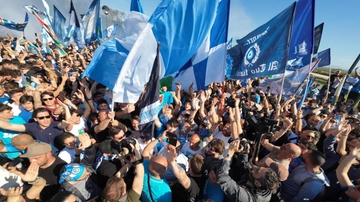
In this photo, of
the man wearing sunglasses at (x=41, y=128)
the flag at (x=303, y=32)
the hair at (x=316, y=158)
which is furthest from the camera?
the flag at (x=303, y=32)

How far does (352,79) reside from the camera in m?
9.23

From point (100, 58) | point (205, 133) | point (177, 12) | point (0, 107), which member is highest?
point (177, 12)

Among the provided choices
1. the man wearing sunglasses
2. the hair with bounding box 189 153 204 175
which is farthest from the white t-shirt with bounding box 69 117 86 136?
the hair with bounding box 189 153 204 175

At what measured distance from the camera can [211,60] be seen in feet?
14.3

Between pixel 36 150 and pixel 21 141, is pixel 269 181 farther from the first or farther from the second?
pixel 21 141

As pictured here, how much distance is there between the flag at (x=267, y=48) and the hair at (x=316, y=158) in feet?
6.85

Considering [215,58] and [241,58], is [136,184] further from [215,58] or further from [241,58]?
[241,58]

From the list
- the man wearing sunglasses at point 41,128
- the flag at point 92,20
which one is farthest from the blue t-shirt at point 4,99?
the flag at point 92,20

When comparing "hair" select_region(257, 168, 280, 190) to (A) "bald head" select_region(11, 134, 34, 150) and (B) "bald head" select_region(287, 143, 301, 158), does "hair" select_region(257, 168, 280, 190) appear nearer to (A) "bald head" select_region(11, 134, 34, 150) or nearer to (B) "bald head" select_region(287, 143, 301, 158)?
(B) "bald head" select_region(287, 143, 301, 158)

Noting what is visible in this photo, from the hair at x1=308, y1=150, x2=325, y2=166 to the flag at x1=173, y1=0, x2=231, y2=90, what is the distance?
7.11ft

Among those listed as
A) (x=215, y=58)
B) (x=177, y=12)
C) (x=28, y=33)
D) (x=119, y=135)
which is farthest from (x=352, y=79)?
(x=28, y=33)

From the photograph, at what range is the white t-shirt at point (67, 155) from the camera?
269cm

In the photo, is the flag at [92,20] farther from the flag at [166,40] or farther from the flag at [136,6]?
the flag at [166,40]

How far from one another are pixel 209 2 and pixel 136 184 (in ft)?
10.9
